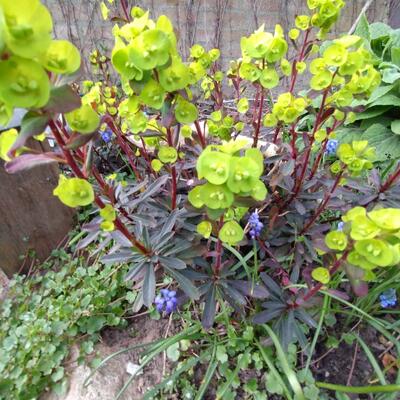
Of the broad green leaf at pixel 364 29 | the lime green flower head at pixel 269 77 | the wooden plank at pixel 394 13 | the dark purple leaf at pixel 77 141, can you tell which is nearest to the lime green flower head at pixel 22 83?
the dark purple leaf at pixel 77 141

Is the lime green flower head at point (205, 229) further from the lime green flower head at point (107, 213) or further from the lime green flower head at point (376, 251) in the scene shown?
the lime green flower head at point (376, 251)

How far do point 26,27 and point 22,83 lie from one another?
0.08 m

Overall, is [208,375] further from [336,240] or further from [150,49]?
[150,49]

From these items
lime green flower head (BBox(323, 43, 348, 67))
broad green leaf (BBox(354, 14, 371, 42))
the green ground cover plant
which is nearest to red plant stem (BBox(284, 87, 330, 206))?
the green ground cover plant

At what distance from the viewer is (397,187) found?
1.21m

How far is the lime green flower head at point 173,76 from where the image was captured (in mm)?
747

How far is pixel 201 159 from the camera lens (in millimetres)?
637

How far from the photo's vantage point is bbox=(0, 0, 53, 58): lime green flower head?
0.47m

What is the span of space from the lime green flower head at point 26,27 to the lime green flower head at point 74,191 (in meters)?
0.27

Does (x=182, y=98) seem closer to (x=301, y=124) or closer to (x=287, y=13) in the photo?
(x=301, y=124)

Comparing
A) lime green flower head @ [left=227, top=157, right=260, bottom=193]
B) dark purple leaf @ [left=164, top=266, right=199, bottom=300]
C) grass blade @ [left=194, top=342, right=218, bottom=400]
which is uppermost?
lime green flower head @ [left=227, top=157, right=260, bottom=193]

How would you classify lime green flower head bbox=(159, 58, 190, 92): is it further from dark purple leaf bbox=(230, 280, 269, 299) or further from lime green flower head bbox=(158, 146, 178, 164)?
dark purple leaf bbox=(230, 280, 269, 299)

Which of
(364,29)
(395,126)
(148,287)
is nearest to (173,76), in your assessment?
(148,287)

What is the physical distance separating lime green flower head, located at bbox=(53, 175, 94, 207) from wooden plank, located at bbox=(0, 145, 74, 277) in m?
0.90
